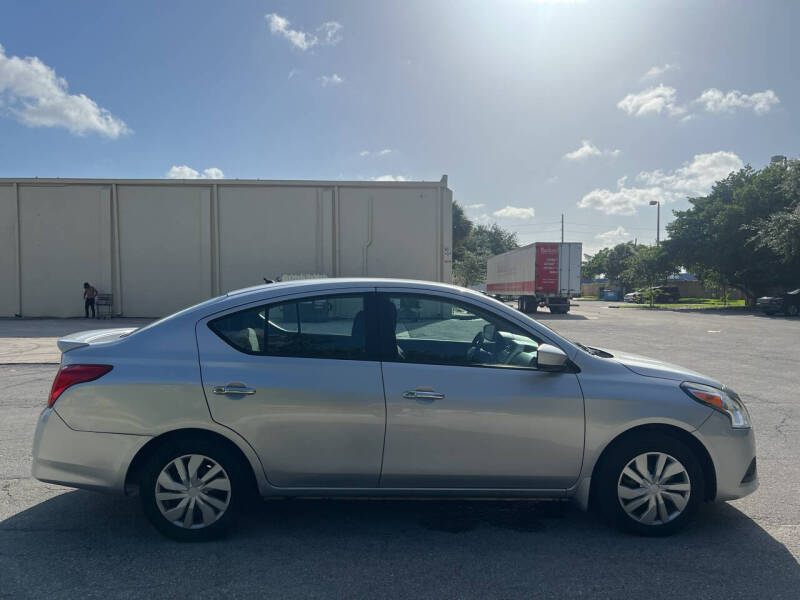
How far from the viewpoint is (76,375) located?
3387mm

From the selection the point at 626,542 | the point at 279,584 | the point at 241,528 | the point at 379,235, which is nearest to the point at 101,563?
the point at 241,528

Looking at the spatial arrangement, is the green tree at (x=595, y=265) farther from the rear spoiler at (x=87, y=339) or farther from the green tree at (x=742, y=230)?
the rear spoiler at (x=87, y=339)

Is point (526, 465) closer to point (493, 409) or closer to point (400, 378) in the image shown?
point (493, 409)

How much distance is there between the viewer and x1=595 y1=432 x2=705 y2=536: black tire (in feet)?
11.4

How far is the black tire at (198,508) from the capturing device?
335 cm

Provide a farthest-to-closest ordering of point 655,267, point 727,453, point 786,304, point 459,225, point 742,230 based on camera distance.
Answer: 1. point 459,225
2. point 655,267
3. point 742,230
4. point 786,304
5. point 727,453

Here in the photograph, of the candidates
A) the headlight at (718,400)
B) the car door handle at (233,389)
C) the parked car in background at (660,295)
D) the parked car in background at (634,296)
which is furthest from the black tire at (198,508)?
the parked car in background at (634,296)

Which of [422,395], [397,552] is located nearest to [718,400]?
[422,395]

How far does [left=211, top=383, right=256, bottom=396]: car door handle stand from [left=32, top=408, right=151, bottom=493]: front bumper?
0.52 m

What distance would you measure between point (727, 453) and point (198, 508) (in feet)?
11.0

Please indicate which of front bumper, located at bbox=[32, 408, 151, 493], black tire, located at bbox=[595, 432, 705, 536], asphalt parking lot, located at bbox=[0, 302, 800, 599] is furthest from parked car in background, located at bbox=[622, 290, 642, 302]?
front bumper, located at bbox=[32, 408, 151, 493]

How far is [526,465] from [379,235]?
19.4 m

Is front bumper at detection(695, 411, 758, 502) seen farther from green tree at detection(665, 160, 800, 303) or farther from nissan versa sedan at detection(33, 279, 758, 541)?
green tree at detection(665, 160, 800, 303)

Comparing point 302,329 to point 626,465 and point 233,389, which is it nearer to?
point 233,389
